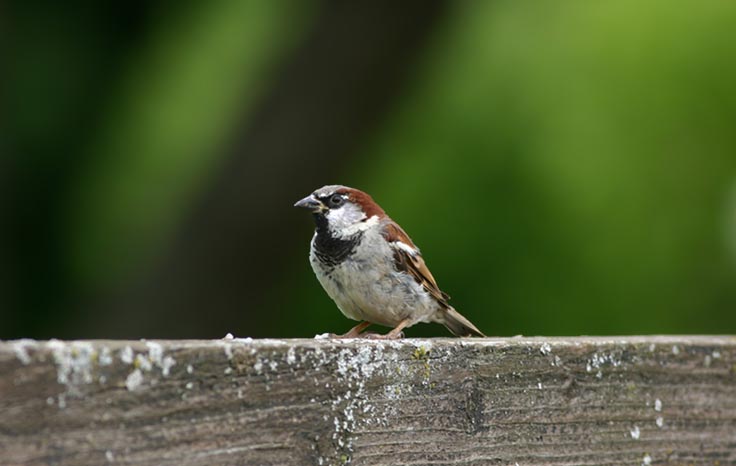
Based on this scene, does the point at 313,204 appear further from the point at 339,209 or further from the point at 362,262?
the point at 362,262

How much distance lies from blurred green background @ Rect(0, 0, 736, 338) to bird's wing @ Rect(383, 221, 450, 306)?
2034 millimetres

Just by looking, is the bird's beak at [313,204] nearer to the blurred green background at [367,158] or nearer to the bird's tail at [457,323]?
the bird's tail at [457,323]

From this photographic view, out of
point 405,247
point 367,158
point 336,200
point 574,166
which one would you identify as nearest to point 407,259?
point 405,247

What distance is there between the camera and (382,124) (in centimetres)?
567

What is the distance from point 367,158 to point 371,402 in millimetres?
4374

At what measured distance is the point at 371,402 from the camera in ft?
5.33

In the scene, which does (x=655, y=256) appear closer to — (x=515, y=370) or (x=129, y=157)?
(x=129, y=157)

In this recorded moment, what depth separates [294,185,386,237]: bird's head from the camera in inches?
118

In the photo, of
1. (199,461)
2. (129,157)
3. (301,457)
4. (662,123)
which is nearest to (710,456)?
(301,457)

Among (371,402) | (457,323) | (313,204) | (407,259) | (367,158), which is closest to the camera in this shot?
(371,402)

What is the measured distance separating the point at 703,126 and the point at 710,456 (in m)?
4.14

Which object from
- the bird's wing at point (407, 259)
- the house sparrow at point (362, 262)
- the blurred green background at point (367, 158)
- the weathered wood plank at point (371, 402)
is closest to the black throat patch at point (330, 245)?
the house sparrow at point (362, 262)

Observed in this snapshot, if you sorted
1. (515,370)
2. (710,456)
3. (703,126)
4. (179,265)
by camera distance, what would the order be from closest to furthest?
(515,370) < (710,456) < (179,265) < (703,126)

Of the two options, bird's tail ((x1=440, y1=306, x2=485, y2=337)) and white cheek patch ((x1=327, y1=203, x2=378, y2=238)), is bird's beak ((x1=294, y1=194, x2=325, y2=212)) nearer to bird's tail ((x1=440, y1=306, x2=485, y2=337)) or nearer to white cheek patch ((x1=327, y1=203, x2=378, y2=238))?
white cheek patch ((x1=327, y1=203, x2=378, y2=238))
